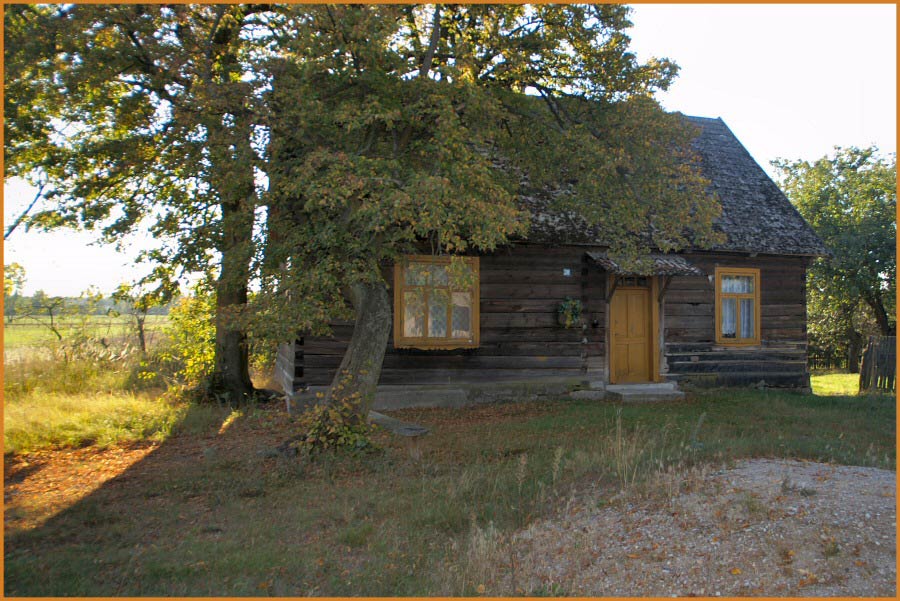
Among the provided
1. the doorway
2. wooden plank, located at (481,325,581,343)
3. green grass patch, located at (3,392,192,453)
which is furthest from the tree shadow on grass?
the doorway

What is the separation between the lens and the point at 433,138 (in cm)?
849

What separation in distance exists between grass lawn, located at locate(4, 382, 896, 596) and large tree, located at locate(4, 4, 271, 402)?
2158 mm

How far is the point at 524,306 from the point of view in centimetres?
1327

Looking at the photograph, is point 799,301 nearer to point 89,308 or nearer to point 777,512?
point 777,512

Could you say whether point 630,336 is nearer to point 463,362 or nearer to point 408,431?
point 463,362

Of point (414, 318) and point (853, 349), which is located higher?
point (414, 318)

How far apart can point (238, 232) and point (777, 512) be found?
743cm

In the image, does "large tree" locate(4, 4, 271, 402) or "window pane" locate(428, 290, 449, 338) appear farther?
"window pane" locate(428, 290, 449, 338)

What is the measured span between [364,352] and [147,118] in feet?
16.8

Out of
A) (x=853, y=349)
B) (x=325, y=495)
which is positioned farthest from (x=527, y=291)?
(x=853, y=349)

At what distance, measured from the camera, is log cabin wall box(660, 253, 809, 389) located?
14.4m

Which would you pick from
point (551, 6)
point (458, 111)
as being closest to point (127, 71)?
point (458, 111)

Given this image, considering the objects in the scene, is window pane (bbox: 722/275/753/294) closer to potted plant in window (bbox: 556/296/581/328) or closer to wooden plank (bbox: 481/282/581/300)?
wooden plank (bbox: 481/282/581/300)

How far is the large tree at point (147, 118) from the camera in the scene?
8.55 m
